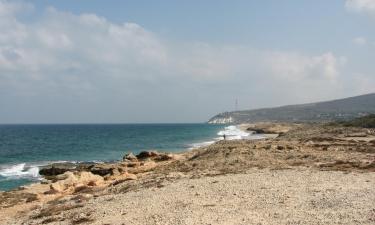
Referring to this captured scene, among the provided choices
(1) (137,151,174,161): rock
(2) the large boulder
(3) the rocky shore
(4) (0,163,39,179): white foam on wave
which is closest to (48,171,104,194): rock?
(3) the rocky shore

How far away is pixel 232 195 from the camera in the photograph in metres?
21.1

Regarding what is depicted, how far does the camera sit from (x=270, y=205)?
18781 millimetres

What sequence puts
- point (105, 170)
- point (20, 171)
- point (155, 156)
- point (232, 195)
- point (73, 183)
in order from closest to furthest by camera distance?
point (232, 195), point (73, 183), point (105, 170), point (155, 156), point (20, 171)

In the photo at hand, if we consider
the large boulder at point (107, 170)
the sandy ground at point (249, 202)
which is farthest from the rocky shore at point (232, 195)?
the large boulder at point (107, 170)

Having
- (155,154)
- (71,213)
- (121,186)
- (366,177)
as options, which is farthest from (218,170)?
(155,154)

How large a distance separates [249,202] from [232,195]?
1642 millimetres

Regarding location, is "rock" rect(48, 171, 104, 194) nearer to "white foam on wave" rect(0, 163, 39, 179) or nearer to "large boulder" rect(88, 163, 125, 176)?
"large boulder" rect(88, 163, 125, 176)

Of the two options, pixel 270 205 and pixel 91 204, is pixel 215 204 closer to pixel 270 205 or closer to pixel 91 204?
pixel 270 205

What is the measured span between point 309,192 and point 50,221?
1123 centimetres

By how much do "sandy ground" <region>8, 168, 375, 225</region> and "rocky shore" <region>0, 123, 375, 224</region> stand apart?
0.04 meters

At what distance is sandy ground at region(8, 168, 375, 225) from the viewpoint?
1700 cm

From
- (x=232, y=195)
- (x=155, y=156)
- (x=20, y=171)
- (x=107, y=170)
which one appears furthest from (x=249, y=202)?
(x=20, y=171)

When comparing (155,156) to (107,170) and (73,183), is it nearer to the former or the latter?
(107,170)

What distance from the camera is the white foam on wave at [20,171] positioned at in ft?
166
